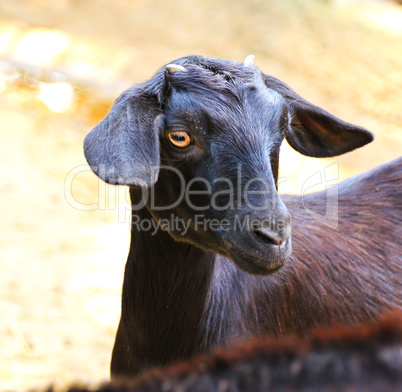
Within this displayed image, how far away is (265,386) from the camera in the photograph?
138cm

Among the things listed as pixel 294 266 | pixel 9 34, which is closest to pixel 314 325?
pixel 294 266

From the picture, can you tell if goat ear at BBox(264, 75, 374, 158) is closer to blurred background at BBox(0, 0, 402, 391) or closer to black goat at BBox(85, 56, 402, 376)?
black goat at BBox(85, 56, 402, 376)

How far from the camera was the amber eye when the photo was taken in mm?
2854

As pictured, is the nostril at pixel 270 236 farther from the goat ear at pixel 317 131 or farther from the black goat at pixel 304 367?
the black goat at pixel 304 367

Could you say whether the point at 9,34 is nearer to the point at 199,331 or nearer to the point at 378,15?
the point at 378,15

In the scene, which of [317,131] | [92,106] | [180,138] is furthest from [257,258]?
[92,106]

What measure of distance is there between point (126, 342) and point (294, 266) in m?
1.00

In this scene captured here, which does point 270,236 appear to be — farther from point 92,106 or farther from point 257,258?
point 92,106

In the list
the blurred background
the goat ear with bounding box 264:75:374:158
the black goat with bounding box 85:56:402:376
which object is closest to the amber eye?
the black goat with bounding box 85:56:402:376

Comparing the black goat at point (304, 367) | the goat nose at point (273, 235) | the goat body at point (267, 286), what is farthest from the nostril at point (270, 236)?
the black goat at point (304, 367)

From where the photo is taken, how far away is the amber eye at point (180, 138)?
285 cm

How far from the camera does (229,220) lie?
9.21 ft

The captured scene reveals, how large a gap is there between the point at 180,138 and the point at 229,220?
16.8 inches

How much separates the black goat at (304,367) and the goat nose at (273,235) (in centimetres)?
117
